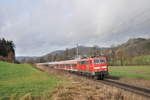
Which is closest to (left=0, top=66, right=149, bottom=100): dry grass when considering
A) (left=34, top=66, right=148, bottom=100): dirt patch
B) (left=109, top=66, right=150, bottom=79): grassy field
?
(left=34, top=66, right=148, bottom=100): dirt patch

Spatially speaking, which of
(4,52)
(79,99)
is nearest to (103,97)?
(79,99)

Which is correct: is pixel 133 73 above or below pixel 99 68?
below

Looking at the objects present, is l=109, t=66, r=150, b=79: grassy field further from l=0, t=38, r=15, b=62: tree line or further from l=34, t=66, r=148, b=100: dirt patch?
l=0, t=38, r=15, b=62: tree line

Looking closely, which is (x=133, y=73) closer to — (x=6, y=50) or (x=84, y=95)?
(x=84, y=95)

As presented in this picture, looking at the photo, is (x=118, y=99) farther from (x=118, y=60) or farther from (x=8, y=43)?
(x=8, y=43)

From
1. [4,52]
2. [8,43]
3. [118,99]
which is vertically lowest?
[118,99]

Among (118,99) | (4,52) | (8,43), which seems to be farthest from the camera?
(8,43)

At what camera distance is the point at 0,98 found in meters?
7.35

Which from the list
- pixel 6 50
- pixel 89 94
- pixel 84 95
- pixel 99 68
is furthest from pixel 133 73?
pixel 6 50

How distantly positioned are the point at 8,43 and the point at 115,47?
64.0 meters

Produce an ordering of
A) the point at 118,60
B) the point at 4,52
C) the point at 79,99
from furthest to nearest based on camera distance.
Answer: the point at 4,52 < the point at 118,60 < the point at 79,99

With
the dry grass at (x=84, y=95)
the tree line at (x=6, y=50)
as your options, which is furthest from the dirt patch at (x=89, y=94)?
the tree line at (x=6, y=50)

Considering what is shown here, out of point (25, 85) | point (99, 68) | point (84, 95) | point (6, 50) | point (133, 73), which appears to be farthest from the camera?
point (6, 50)

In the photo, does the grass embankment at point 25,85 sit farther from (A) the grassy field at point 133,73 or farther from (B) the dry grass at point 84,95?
(A) the grassy field at point 133,73
